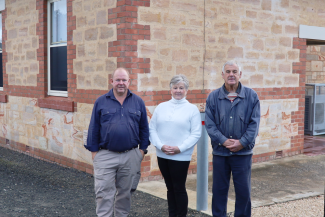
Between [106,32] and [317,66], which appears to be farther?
[317,66]

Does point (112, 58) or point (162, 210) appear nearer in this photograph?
point (162, 210)

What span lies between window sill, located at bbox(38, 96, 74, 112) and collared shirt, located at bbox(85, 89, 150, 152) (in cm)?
327

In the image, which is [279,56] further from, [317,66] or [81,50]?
[317,66]

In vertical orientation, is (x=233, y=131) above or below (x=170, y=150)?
above

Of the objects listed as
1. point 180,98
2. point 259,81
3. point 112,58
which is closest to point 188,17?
point 112,58

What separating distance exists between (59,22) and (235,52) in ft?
11.6

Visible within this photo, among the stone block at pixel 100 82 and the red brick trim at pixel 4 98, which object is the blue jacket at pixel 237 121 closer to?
the stone block at pixel 100 82

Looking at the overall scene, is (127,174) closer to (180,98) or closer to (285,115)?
(180,98)

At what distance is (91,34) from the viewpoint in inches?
274

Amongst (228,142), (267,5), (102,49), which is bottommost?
(228,142)

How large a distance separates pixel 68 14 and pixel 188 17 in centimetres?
226

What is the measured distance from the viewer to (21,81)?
9266mm

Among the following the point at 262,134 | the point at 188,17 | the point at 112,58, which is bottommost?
the point at 262,134

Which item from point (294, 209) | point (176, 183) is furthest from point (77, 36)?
point (294, 209)
